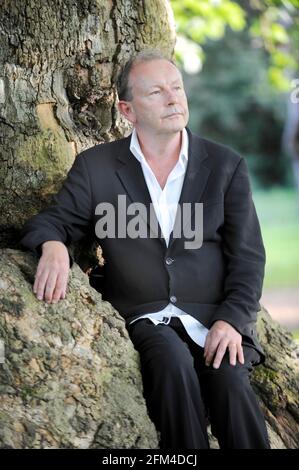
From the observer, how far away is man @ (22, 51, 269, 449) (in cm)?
368

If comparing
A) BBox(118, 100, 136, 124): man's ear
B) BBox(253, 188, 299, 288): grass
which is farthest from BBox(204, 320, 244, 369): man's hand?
BBox(253, 188, 299, 288): grass

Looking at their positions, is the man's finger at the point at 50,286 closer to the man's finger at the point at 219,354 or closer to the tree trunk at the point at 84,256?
the tree trunk at the point at 84,256

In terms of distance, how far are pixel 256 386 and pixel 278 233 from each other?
51.7 feet

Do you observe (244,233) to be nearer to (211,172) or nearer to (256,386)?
(211,172)

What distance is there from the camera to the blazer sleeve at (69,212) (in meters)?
3.86

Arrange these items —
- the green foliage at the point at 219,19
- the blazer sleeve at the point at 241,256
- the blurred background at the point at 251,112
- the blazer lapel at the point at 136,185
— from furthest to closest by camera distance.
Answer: the blurred background at the point at 251,112 → the green foliage at the point at 219,19 → the blazer lapel at the point at 136,185 → the blazer sleeve at the point at 241,256

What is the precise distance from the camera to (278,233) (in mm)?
19875

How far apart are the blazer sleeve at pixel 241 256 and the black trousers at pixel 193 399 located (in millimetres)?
207

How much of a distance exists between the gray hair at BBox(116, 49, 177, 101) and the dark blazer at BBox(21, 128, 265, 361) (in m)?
0.27

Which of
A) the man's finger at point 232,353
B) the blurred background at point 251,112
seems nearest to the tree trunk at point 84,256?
the man's finger at point 232,353

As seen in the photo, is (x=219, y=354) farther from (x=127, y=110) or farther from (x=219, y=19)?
(x=219, y=19)

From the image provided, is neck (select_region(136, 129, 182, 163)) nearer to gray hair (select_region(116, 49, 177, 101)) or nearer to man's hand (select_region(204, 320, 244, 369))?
gray hair (select_region(116, 49, 177, 101))

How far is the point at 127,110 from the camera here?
13.4ft

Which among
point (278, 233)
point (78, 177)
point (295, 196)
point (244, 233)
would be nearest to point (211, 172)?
point (244, 233)
